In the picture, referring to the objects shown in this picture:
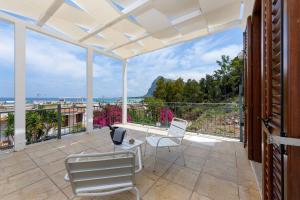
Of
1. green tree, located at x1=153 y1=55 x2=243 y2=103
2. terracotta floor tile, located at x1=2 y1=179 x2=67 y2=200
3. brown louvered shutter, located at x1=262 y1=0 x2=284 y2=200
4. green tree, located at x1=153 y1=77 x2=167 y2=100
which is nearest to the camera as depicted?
brown louvered shutter, located at x1=262 y1=0 x2=284 y2=200

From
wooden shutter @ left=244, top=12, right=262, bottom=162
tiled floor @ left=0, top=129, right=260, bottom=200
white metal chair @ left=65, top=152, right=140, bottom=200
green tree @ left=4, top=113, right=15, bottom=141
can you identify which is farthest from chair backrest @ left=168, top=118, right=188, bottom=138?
green tree @ left=4, top=113, right=15, bottom=141

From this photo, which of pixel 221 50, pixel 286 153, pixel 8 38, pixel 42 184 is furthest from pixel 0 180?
pixel 221 50

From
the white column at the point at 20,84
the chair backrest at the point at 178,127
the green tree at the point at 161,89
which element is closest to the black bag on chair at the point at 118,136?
the chair backrest at the point at 178,127

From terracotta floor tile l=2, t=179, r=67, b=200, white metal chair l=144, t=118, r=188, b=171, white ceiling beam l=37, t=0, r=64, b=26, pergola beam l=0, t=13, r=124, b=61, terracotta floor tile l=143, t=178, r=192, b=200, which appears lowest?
terracotta floor tile l=143, t=178, r=192, b=200

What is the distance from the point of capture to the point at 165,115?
5.65m

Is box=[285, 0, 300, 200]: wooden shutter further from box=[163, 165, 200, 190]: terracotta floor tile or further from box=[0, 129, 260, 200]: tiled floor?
box=[163, 165, 200, 190]: terracotta floor tile

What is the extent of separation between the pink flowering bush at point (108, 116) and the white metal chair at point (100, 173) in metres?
4.59

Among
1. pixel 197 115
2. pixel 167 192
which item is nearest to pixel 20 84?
pixel 167 192

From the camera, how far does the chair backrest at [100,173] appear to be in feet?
4.33

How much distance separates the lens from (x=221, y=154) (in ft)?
10.3

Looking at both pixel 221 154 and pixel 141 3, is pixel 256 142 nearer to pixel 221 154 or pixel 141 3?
pixel 221 154

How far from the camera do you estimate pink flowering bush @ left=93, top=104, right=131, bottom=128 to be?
19.2 ft

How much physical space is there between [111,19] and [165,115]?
3.59m

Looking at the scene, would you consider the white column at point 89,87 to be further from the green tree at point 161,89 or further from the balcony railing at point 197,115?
the green tree at point 161,89
